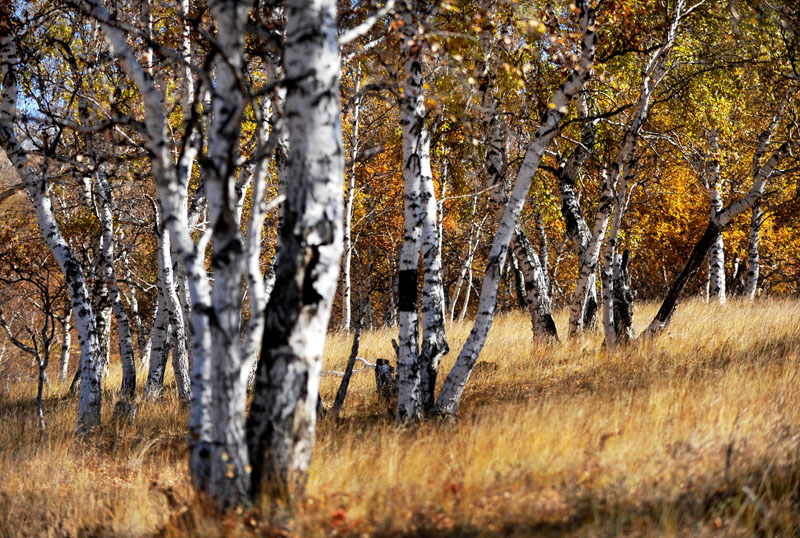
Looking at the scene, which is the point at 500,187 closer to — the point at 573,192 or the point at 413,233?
the point at 573,192

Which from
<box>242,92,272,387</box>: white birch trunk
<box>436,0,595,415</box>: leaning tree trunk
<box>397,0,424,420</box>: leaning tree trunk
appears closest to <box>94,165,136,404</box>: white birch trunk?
<box>397,0,424,420</box>: leaning tree trunk

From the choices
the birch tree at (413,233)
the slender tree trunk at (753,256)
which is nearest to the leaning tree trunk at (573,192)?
the birch tree at (413,233)

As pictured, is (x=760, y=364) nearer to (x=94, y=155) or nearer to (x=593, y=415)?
(x=593, y=415)

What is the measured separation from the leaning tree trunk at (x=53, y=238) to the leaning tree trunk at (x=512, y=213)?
4.46m

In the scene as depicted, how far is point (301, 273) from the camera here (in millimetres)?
3617

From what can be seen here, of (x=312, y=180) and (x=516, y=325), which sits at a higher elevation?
(x=312, y=180)

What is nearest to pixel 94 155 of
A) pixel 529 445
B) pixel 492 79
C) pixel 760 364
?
pixel 492 79

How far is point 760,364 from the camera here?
6680mm

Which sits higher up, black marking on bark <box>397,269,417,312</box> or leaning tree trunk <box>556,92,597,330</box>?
leaning tree trunk <box>556,92,597,330</box>

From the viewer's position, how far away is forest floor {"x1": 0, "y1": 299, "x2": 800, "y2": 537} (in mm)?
3504

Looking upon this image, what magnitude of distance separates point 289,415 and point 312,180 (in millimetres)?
1432

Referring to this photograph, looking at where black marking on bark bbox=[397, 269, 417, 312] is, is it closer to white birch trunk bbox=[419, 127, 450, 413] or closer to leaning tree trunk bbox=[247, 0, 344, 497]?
white birch trunk bbox=[419, 127, 450, 413]

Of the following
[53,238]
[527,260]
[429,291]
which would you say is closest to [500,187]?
[527,260]

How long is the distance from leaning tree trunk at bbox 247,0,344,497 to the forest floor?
0.35 metres
